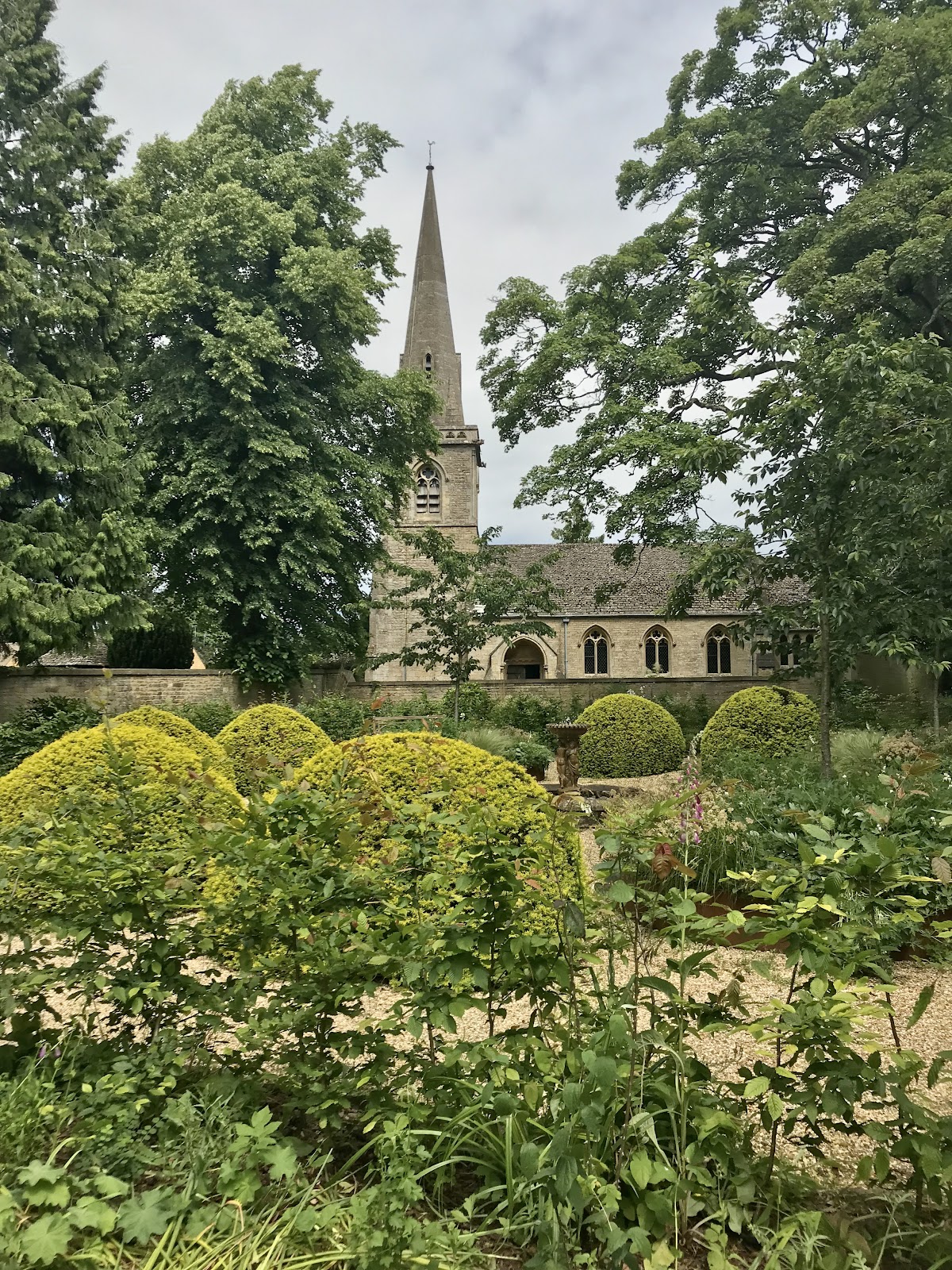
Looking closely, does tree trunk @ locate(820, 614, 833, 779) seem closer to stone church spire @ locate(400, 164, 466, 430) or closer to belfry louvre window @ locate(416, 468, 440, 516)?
belfry louvre window @ locate(416, 468, 440, 516)

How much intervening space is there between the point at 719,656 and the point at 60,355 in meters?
26.5

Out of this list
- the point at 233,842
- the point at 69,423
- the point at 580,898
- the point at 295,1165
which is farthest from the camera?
the point at 69,423

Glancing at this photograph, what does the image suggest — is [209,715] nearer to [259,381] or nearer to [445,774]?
[259,381]

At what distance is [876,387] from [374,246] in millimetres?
17090

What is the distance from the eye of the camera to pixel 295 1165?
2.00 meters

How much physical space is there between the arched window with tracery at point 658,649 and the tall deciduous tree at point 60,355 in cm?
2192

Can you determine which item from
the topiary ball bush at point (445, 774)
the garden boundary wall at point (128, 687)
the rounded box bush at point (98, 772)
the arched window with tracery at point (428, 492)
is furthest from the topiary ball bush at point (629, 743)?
the arched window with tracery at point (428, 492)

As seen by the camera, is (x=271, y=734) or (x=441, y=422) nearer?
(x=271, y=734)

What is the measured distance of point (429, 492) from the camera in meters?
36.9

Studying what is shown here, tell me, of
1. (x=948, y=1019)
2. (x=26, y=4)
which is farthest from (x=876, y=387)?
(x=26, y=4)

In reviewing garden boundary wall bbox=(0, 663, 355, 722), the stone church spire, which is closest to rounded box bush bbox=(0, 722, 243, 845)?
garden boundary wall bbox=(0, 663, 355, 722)

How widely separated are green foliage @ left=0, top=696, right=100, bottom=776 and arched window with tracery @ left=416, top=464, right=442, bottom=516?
23384 millimetres

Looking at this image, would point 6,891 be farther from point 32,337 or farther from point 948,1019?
point 32,337

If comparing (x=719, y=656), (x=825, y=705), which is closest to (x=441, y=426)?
(x=719, y=656)
